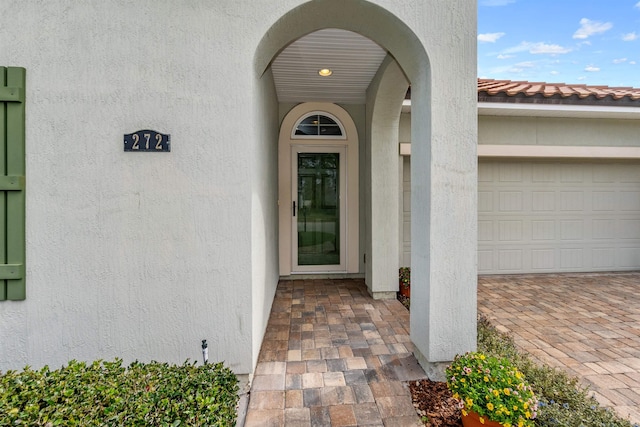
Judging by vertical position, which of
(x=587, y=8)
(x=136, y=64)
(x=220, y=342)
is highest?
(x=587, y=8)

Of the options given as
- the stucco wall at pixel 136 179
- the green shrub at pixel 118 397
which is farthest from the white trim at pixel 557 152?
the green shrub at pixel 118 397

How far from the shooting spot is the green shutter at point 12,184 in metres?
2.36

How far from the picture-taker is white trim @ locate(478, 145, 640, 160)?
19.3 feet

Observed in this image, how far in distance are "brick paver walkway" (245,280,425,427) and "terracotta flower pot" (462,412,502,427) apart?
12.5 inches

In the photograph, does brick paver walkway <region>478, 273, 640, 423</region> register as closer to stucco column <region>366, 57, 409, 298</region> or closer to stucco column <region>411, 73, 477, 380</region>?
stucco column <region>411, 73, 477, 380</region>

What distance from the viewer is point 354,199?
594 cm

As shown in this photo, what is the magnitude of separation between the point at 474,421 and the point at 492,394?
24 cm

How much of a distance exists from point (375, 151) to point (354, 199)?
1.29m

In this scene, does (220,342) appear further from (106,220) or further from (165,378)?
(106,220)

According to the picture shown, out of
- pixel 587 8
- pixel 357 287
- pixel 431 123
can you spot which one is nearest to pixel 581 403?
pixel 431 123

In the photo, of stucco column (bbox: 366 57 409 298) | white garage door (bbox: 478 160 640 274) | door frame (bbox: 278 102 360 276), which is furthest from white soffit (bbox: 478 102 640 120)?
door frame (bbox: 278 102 360 276)

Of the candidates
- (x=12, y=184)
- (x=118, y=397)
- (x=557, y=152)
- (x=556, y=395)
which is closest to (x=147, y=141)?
(x=12, y=184)

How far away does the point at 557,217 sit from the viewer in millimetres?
6359

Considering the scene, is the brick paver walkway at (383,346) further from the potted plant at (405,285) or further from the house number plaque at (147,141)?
the house number plaque at (147,141)
